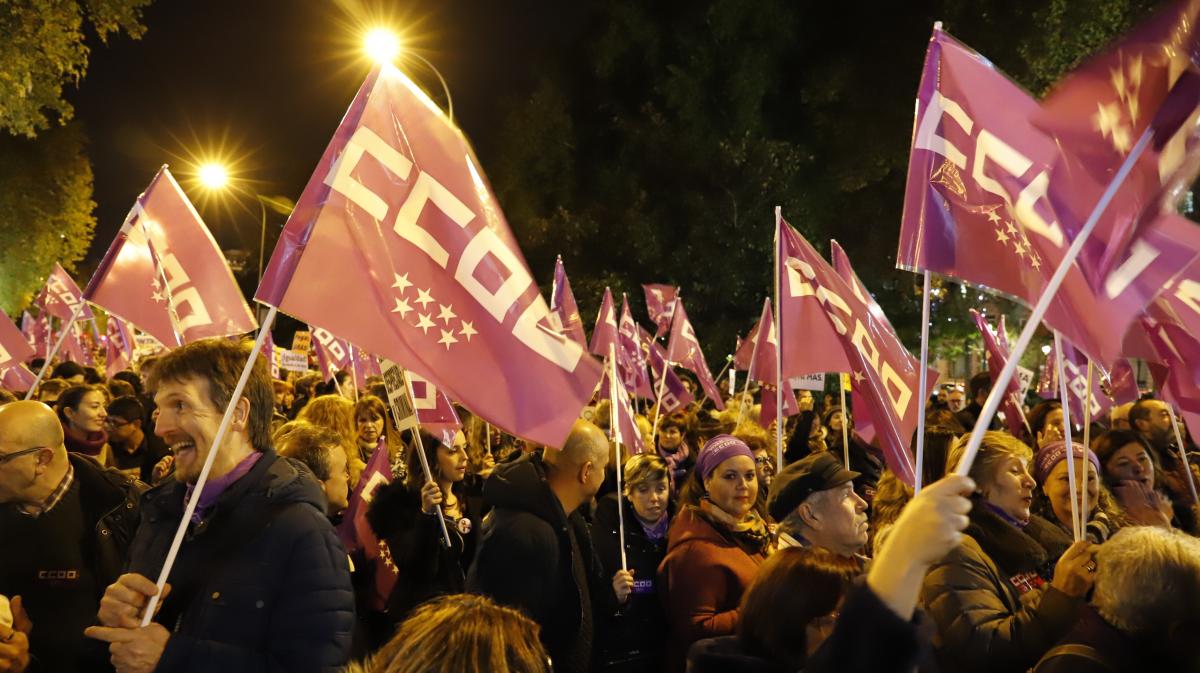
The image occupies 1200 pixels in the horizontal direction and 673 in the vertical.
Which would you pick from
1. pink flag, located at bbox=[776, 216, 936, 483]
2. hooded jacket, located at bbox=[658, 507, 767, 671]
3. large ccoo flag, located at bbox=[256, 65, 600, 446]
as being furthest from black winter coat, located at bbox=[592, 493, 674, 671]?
large ccoo flag, located at bbox=[256, 65, 600, 446]

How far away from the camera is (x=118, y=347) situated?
19547 mm

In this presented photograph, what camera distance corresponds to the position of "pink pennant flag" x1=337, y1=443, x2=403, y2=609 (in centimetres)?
573

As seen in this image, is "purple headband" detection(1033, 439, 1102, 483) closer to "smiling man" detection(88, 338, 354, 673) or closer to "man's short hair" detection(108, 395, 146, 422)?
"smiling man" detection(88, 338, 354, 673)

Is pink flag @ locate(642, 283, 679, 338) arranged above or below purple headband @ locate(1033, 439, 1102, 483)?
above

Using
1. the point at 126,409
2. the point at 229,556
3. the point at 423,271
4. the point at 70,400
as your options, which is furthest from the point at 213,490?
the point at 126,409

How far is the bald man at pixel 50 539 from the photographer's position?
4.21m

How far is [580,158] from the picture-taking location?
33562mm

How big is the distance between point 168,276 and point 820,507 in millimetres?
4191

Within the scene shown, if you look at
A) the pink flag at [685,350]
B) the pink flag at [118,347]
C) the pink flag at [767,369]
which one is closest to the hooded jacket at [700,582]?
the pink flag at [767,369]

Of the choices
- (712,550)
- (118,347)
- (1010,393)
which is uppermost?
(1010,393)

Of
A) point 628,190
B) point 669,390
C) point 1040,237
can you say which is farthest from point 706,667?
point 628,190

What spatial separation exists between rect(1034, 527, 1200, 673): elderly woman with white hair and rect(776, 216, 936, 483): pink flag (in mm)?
1573

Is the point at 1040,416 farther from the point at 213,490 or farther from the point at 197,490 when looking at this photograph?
the point at 197,490

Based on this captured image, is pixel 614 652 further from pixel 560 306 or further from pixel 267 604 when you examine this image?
pixel 560 306
